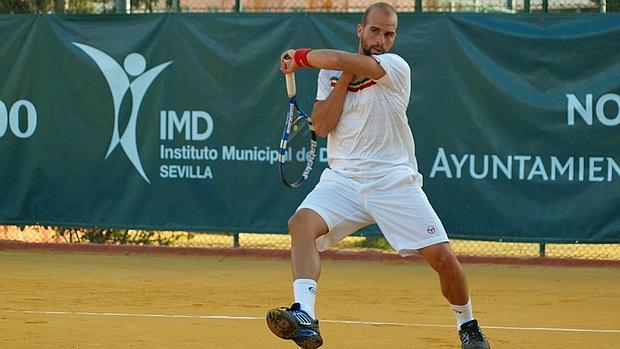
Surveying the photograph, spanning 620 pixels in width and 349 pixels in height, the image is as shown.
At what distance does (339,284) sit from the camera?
10.4 m

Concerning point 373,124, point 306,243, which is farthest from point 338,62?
point 306,243

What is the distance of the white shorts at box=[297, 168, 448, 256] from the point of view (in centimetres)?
625

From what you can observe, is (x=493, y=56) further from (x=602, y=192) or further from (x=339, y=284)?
(x=339, y=284)

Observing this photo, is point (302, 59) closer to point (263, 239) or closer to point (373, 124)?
point (373, 124)

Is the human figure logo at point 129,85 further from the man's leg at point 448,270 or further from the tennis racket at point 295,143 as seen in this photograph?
the man's leg at point 448,270

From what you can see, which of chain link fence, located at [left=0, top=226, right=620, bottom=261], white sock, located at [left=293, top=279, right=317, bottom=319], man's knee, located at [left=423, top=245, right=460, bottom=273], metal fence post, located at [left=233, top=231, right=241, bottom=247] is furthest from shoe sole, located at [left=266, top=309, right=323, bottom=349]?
metal fence post, located at [left=233, top=231, right=241, bottom=247]

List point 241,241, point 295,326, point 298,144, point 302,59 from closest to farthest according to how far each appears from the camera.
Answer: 1. point 295,326
2. point 302,59
3. point 298,144
4. point 241,241

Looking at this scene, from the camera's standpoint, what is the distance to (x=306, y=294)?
5953 millimetres

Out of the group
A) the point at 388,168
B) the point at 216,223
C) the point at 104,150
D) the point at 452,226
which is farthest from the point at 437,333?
the point at 104,150

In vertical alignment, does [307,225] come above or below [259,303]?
above

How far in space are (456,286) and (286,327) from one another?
110 centimetres

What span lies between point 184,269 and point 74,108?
2448 mm

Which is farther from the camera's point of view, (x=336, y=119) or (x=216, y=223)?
(x=216, y=223)

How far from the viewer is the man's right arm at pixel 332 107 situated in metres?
6.26
